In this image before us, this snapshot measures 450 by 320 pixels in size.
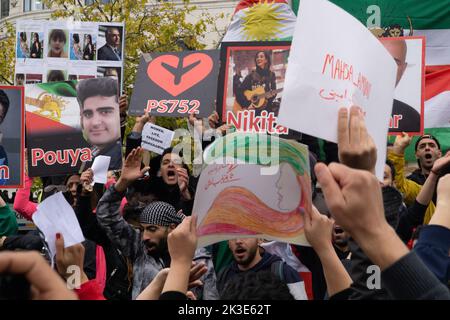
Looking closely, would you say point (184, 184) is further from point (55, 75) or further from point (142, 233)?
point (55, 75)

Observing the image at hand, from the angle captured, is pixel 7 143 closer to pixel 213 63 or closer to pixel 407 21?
pixel 213 63

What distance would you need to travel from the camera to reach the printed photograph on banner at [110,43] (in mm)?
7391

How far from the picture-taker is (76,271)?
3.19 metres

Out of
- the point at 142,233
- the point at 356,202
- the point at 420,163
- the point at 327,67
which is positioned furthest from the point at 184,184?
the point at 356,202

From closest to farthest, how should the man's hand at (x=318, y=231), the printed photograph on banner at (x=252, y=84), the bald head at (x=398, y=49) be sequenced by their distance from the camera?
the man's hand at (x=318, y=231) → the printed photograph on banner at (x=252, y=84) → the bald head at (x=398, y=49)

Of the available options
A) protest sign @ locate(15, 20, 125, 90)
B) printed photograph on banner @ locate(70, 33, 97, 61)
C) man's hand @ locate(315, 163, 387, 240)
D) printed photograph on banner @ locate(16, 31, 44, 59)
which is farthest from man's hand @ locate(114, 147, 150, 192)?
man's hand @ locate(315, 163, 387, 240)

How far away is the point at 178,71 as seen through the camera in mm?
6496

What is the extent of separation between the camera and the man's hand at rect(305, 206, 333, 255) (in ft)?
9.18

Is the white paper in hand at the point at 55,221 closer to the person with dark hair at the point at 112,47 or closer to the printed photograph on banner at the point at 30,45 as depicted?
the person with dark hair at the point at 112,47

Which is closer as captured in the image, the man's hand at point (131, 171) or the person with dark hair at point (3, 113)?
the man's hand at point (131, 171)

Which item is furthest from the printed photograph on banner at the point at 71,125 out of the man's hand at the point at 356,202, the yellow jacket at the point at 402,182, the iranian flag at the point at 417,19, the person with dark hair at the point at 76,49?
the man's hand at the point at 356,202

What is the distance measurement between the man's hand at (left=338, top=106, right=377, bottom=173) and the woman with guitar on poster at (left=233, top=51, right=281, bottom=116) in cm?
325
